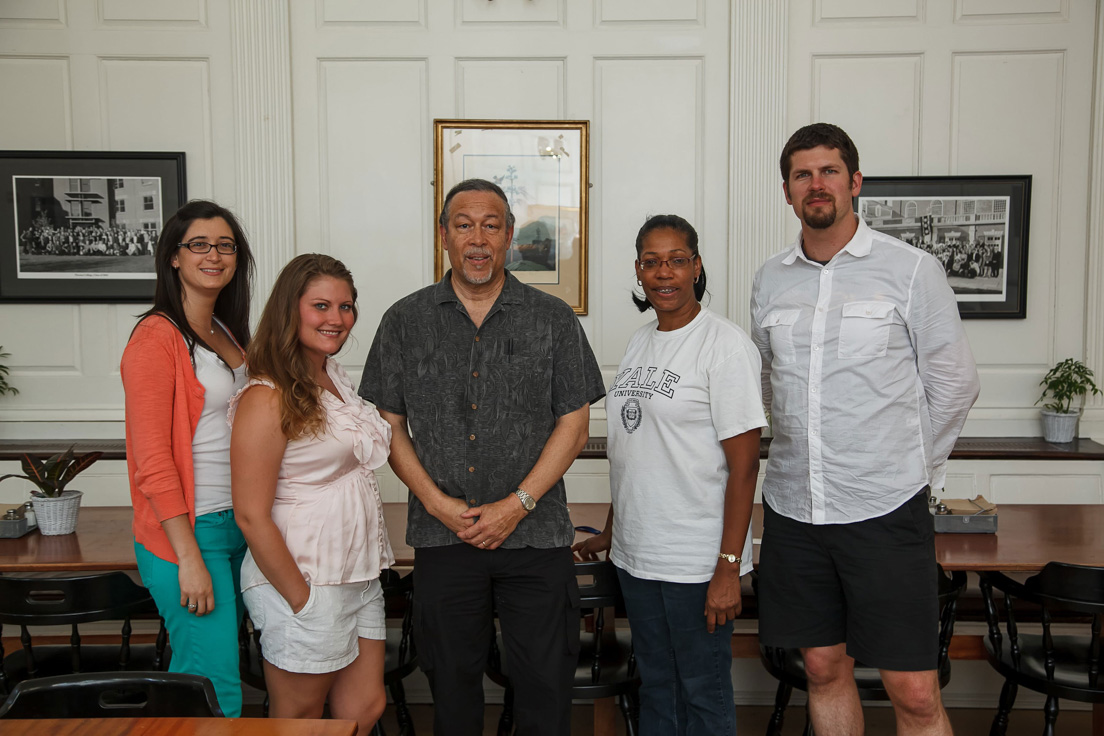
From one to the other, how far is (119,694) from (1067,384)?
436 cm

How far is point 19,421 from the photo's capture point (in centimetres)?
429

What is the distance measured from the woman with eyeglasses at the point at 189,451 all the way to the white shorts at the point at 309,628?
0.13m

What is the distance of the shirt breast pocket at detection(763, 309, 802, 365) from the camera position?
217cm

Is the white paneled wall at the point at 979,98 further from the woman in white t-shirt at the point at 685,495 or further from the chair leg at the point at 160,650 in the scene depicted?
the chair leg at the point at 160,650

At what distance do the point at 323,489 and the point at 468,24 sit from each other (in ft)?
10.1

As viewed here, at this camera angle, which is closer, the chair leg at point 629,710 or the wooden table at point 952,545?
the wooden table at point 952,545

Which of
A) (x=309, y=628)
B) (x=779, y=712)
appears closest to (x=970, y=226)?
(x=779, y=712)

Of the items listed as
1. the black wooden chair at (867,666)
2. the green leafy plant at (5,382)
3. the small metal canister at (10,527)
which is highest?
the green leafy plant at (5,382)

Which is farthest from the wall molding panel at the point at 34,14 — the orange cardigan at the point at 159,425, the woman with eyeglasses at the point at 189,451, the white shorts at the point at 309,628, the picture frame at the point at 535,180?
the white shorts at the point at 309,628

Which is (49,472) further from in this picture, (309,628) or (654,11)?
(654,11)

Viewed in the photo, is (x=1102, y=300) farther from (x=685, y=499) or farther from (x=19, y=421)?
(x=19, y=421)

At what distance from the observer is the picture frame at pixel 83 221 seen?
4.21 metres

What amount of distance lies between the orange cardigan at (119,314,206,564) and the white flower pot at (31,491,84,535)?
885mm

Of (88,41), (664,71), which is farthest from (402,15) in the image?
(88,41)
